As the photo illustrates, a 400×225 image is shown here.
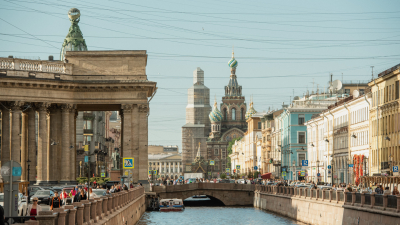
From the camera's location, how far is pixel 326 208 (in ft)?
164

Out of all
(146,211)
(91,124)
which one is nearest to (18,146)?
(146,211)

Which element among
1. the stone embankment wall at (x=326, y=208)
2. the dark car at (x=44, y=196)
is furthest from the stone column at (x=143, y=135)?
the dark car at (x=44, y=196)

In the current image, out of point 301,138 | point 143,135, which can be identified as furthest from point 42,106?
point 301,138

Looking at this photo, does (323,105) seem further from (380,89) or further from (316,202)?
(316,202)

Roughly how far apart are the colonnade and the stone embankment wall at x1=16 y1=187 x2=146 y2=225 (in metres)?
18.9

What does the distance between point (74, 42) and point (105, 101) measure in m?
59.7

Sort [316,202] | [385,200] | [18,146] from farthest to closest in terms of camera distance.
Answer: [18,146] < [316,202] < [385,200]

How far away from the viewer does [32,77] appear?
66.6m

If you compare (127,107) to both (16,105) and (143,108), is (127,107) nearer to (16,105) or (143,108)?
(143,108)

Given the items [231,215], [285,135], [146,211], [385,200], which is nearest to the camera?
[385,200]

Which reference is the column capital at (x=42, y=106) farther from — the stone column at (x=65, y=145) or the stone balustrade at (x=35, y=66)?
the stone balustrade at (x=35, y=66)

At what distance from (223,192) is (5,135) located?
4050 centimetres

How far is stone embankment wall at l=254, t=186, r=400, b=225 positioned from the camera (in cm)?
3603

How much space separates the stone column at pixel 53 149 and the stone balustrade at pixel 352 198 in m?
23.1
